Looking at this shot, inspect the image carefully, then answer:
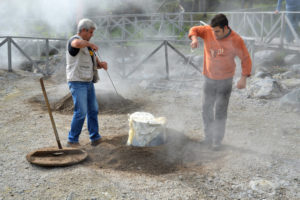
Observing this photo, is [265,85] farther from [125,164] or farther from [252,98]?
[125,164]

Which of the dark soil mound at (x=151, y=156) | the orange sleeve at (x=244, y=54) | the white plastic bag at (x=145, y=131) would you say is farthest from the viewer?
the white plastic bag at (x=145, y=131)

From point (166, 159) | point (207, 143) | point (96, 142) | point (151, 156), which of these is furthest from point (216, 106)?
point (96, 142)

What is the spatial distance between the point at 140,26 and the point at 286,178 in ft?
51.5

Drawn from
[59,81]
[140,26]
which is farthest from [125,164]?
[140,26]

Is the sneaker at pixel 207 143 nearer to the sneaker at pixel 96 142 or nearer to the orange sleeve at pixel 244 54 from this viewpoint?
the orange sleeve at pixel 244 54

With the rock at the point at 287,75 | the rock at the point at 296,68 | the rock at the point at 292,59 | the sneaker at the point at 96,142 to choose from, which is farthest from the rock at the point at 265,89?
the sneaker at the point at 96,142

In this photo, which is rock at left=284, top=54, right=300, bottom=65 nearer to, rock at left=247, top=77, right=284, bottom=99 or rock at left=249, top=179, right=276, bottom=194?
rock at left=247, top=77, right=284, bottom=99

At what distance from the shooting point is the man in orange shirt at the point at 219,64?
388 centimetres

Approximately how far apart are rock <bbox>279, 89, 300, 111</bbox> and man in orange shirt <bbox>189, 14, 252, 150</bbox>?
2580 mm

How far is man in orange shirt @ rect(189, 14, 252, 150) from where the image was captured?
388cm

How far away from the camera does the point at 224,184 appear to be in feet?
10.9

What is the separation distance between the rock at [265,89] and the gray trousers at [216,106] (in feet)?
9.78

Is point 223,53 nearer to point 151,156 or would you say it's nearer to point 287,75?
point 151,156

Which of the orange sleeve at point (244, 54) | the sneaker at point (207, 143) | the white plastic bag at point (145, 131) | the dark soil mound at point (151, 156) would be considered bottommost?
the dark soil mound at point (151, 156)
